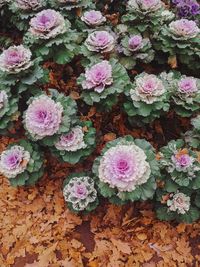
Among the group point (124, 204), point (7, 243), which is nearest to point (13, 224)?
point (7, 243)

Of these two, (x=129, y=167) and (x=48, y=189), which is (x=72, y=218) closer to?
(x=48, y=189)

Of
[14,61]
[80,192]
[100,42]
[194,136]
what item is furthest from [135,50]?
[80,192]

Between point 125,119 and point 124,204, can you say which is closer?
Answer: point 124,204

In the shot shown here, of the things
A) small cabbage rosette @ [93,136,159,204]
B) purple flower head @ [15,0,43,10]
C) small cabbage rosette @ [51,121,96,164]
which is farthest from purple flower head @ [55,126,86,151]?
purple flower head @ [15,0,43,10]

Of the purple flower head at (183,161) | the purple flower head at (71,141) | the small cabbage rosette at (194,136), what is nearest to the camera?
the purple flower head at (183,161)

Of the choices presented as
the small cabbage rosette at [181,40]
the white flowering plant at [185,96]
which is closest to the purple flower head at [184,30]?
the small cabbage rosette at [181,40]

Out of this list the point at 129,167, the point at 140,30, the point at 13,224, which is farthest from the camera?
the point at 140,30

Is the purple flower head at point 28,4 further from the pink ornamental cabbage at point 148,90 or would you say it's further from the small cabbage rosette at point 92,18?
the pink ornamental cabbage at point 148,90
